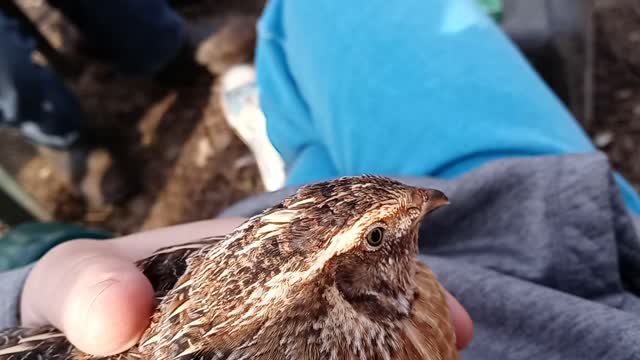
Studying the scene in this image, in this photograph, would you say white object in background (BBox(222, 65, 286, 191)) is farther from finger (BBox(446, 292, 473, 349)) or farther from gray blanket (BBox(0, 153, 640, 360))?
finger (BBox(446, 292, 473, 349))

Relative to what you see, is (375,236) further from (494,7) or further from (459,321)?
(494,7)

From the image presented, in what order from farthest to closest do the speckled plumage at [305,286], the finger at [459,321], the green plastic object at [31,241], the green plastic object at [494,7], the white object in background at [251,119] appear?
the green plastic object at [494,7] → the white object in background at [251,119] → the green plastic object at [31,241] → the finger at [459,321] → the speckled plumage at [305,286]

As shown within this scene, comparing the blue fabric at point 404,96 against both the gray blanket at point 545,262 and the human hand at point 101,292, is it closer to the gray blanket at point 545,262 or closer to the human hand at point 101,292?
the gray blanket at point 545,262

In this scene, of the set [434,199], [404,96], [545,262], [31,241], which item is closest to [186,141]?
[31,241]

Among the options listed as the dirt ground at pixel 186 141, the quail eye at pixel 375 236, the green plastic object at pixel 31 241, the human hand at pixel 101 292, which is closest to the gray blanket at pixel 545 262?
the human hand at pixel 101 292

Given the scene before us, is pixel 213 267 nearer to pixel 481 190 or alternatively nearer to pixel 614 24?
pixel 481 190
